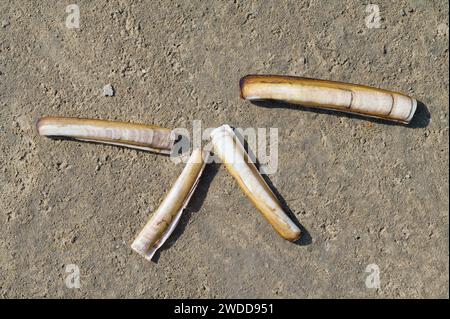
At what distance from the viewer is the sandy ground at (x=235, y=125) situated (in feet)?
8.54

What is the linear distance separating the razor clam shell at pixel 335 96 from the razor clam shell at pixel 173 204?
1.49 ft

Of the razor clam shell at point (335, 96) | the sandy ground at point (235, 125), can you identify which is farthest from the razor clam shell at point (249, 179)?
the razor clam shell at point (335, 96)

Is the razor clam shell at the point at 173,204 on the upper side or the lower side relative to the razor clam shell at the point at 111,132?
lower

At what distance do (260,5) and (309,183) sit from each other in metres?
0.99

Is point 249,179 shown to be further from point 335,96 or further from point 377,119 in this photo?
point 377,119

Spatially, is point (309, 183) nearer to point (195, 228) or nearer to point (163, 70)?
point (195, 228)

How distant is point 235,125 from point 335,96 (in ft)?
1.78

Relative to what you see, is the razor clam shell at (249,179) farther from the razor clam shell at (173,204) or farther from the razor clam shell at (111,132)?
the razor clam shell at (111,132)

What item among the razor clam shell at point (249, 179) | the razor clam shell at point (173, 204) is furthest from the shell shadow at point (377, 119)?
the razor clam shell at point (173, 204)

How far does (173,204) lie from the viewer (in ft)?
8.34

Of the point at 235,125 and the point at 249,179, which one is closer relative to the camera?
the point at 249,179

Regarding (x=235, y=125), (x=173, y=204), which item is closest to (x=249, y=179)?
(x=235, y=125)

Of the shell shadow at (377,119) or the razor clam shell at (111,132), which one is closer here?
the razor clam shell at (111,132)

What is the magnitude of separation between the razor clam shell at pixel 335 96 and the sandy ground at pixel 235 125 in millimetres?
125
